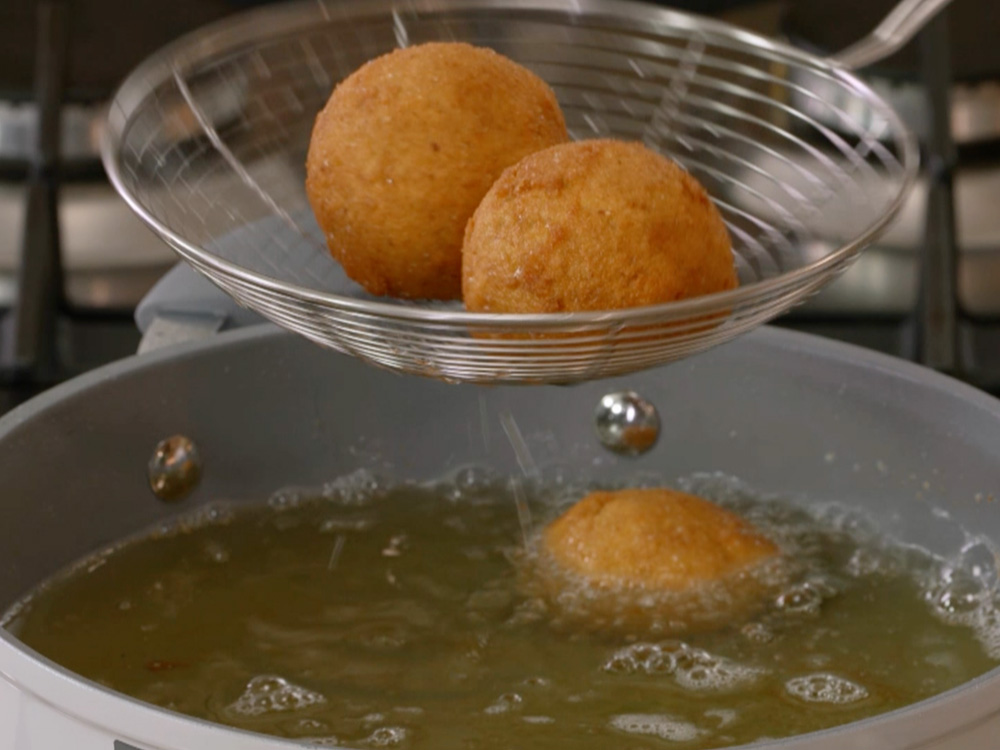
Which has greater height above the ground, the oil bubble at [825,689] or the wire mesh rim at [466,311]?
the wire mesh rim at [466,311]

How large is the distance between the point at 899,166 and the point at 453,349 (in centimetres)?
27

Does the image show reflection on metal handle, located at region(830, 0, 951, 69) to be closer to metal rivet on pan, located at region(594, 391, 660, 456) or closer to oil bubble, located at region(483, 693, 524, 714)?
metal rivet on pan, located at region(594, 391, 660, 456)

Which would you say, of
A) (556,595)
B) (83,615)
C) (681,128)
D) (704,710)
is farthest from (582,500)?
(681,128)

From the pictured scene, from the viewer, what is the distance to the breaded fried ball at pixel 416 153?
76 centimetres

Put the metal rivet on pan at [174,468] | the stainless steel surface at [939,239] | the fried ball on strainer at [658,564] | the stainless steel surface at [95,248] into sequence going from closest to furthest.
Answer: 1. the fried ball on strainer at [658,564]
2. the metal rivet on pan at [174,468]
3. the stainless steel surface at [939,239]
4. the stainless steel surface at [95,248]

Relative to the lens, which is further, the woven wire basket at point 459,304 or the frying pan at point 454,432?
the frying pan at point 454,432

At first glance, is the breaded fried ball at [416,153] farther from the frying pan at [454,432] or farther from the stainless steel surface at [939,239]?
the stainless steel surface at [939,239]

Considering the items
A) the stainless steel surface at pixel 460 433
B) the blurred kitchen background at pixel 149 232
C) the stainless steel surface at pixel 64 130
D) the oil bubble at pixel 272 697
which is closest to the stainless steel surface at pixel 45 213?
the blurred kitchen background at pixel 149 232

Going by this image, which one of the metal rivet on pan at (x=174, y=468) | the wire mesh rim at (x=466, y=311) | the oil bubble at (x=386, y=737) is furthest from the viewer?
the metal rivet on pan at (x=174, y=468)

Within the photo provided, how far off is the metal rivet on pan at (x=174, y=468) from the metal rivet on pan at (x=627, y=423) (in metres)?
0.29

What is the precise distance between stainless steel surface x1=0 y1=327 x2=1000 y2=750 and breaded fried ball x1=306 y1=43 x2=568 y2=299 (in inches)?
9.0

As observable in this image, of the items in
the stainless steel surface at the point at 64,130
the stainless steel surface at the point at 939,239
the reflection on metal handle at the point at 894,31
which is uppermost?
the reflection on metal handle at the point at 894,31

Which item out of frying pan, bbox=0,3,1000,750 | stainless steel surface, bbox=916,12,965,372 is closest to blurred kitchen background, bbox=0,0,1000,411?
stainless steel surface, bbox=916,12,965,372

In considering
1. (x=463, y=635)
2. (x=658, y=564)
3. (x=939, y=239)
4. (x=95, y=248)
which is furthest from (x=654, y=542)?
(x=95, y=248)
